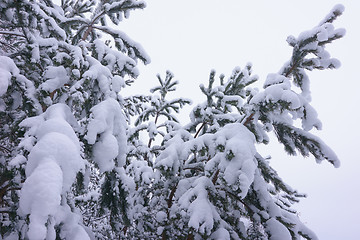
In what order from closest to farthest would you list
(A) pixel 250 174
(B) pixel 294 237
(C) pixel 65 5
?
(A) pixel 250 174 → (B) pixel 294 237 → (C) pixel 65 5

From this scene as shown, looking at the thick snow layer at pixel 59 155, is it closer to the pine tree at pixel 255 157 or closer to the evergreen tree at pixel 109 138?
the evergreen tree at pixel 109 138

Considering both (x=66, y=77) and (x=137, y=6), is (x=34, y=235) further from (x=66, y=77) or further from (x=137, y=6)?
(x=137, y=6)

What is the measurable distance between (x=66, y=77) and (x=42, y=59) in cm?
110

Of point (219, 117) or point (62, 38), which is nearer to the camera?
point (62, 38)

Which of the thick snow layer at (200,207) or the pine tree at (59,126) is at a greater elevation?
the pine tree at (59,126)

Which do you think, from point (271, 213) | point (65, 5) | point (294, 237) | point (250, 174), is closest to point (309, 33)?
point (250, 174)

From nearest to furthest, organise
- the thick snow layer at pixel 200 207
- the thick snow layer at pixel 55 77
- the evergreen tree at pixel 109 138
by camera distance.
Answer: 1. the evergreen tree at pixel 109 138
2. the thick snow layer at pixel 55 77
3. the thick snow layer at pixel 200 207

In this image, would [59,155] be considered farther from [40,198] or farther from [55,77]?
[55,77]

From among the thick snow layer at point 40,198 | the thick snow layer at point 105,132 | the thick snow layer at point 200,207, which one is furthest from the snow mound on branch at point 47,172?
the thick snow layer at point 200,207

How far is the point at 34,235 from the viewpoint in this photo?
6.16 ft

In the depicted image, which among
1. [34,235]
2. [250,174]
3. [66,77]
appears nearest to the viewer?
[34,235]

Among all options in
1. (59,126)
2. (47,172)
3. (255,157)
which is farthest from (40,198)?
(255,157)

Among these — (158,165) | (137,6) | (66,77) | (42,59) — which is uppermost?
(137,6)

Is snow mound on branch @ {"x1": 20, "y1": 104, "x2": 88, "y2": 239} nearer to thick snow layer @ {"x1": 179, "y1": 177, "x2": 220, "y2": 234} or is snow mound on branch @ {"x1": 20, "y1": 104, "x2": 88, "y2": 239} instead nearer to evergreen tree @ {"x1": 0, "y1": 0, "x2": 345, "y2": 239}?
evergreen tree @ {"x1": 0, "y1": 0, "x2": 345, "y2": 239}
